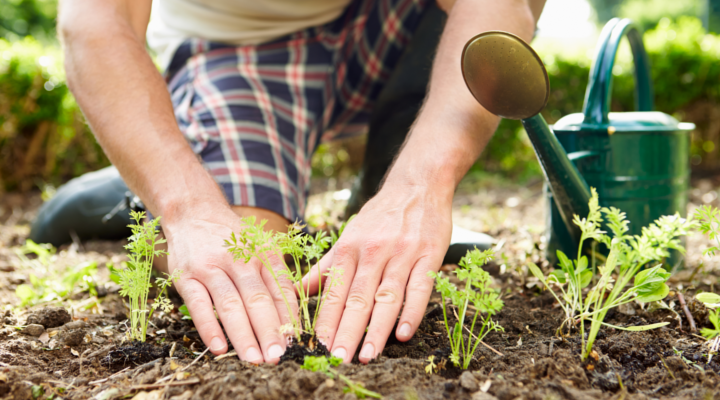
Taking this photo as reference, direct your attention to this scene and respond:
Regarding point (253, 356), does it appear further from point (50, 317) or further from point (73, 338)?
point (50, 317)

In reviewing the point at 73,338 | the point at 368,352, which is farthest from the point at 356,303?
the point at 73,338

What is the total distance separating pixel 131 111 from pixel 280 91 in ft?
3.32

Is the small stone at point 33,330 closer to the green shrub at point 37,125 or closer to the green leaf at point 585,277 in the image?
the green leaf at point 585,277

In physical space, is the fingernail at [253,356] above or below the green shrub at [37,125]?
below

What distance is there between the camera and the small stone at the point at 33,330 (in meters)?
1.49

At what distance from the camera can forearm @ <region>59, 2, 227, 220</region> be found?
162cm

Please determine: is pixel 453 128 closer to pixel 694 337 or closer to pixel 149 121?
pixel 694 337

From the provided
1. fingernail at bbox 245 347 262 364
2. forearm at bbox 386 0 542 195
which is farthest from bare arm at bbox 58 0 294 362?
forearm at bbox 386 0 542 195

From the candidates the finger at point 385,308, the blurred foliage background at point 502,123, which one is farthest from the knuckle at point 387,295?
the blurred foliage background at point 502,123

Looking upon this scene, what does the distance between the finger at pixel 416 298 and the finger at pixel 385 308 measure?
0.06 feet

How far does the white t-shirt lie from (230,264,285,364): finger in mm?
1660

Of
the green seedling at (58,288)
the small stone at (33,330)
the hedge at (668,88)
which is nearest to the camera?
the small stone at (33,330)

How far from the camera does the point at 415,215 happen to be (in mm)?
1433

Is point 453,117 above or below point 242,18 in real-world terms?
below
